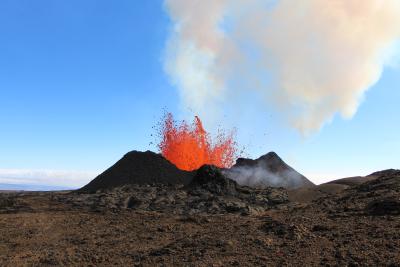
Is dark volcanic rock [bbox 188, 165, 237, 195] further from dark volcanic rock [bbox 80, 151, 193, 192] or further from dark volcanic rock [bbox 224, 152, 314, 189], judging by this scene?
dark volcanic rock [bbox 224, 152, 314, 189]

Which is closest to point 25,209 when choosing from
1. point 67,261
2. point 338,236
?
point 67,261

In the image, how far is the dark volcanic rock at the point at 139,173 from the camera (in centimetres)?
3096

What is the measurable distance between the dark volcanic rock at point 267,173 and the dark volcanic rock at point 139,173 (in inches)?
252

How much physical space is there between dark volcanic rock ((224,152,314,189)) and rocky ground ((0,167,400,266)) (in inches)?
412

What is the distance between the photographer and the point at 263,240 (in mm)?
13625

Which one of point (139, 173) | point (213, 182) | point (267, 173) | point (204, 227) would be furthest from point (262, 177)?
point (204, 227)

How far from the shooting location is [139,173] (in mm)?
31797

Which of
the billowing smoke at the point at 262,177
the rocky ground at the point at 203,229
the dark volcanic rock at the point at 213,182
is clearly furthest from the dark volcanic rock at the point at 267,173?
the rocky ground at the point at 203,229

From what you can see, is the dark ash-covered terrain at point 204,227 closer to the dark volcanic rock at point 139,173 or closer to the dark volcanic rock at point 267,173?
the dark volcanic rock at point 139,173

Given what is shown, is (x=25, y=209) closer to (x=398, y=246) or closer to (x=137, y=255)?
(x=137, y=255)

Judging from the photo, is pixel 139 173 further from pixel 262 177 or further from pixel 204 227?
pixel 204 227

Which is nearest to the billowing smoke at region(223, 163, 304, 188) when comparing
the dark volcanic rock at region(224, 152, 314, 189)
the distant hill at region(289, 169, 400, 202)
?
the dark volcanic rock at region(224, 152, 314, 189)

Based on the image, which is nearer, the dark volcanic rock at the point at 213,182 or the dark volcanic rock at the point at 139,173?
the dark volcanic rock at the point at 213,182

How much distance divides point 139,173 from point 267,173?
39.5ft
